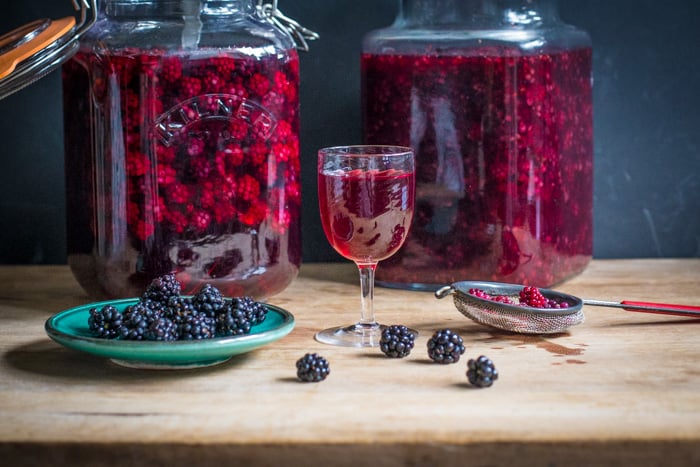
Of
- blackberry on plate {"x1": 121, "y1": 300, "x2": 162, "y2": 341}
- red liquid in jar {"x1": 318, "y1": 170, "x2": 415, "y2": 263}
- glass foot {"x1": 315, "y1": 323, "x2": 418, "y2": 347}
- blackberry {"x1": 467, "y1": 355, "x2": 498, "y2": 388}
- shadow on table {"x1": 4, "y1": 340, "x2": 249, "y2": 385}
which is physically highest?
red liquid in jar {"x1": 318, "y1": 170, "x2": 415, "y2": 263}

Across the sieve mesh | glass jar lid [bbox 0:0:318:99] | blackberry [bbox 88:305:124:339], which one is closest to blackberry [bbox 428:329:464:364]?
the sieve mesh

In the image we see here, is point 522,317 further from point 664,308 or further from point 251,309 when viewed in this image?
point 251,309

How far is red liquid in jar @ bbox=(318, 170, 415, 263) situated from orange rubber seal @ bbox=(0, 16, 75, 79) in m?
0.38

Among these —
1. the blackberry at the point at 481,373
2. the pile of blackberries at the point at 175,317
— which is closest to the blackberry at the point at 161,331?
the pile of blackberries at the point at 175,317

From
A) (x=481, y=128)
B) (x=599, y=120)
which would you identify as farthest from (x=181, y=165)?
(x=599, y=120)

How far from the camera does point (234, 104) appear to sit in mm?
1314

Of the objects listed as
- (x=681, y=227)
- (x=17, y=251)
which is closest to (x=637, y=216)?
(x=681, y=227)

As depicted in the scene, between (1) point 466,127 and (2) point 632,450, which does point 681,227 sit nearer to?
(1) point 466,127

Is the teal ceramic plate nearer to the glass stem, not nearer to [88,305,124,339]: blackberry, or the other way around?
[88,305,124,339]: blackberry

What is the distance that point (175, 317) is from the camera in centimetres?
114

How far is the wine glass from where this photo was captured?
1.21m

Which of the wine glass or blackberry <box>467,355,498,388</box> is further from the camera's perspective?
the wine glass

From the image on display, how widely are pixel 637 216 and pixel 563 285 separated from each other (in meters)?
0.31

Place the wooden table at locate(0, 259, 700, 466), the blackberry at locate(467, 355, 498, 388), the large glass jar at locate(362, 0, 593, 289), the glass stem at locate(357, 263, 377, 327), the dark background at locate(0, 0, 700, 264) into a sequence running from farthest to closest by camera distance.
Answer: the dark background at locate(0, 0, 700, 264), the large glass jar at locate(362, 0, 593, 289), the glass stem at locate(357, 263, 377, 327), the blackberry at locate(467, 355, 498, 388), the wooden table at locate(0, 259, 700, 466)
